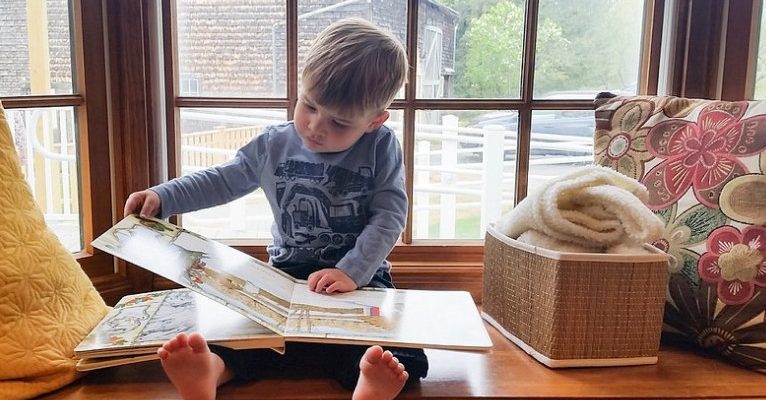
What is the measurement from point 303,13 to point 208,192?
0.39m

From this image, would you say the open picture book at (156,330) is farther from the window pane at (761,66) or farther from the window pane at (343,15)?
the window pane at (761,66)

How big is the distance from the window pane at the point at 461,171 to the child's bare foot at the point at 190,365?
603 mm

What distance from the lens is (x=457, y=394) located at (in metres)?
0.98

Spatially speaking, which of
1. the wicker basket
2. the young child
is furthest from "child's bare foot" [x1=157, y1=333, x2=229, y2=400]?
the wicker basket

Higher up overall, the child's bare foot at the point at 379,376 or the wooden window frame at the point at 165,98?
the wooden window frame at the point at 165,98

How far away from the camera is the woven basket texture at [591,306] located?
1.01 metres

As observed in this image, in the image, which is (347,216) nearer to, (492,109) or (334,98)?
(334,98)

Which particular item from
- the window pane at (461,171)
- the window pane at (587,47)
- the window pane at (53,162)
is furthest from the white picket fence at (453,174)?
the window pane at (53,162)

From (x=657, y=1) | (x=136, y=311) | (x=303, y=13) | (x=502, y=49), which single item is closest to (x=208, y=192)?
(x=136, y=311)

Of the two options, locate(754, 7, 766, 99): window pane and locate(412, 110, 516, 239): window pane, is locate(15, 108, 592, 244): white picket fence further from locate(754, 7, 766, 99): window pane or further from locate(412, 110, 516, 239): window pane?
locate(754, 7, 766, 99): window pane

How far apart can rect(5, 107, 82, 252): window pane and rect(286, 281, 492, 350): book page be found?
0.47 metres

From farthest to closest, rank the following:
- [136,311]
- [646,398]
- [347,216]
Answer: [347,216], [136,311], [646,398]

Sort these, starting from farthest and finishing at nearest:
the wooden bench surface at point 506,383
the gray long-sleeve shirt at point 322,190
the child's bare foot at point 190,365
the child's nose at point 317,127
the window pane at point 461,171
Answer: the window pane at point 461,171, the gray long-sleeve shirt at point 322,190, the child's nose at point 317,127, the wooden bench surface at point 506,383, the child's bare foot at point 190,365

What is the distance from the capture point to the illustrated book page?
3.05 ft
